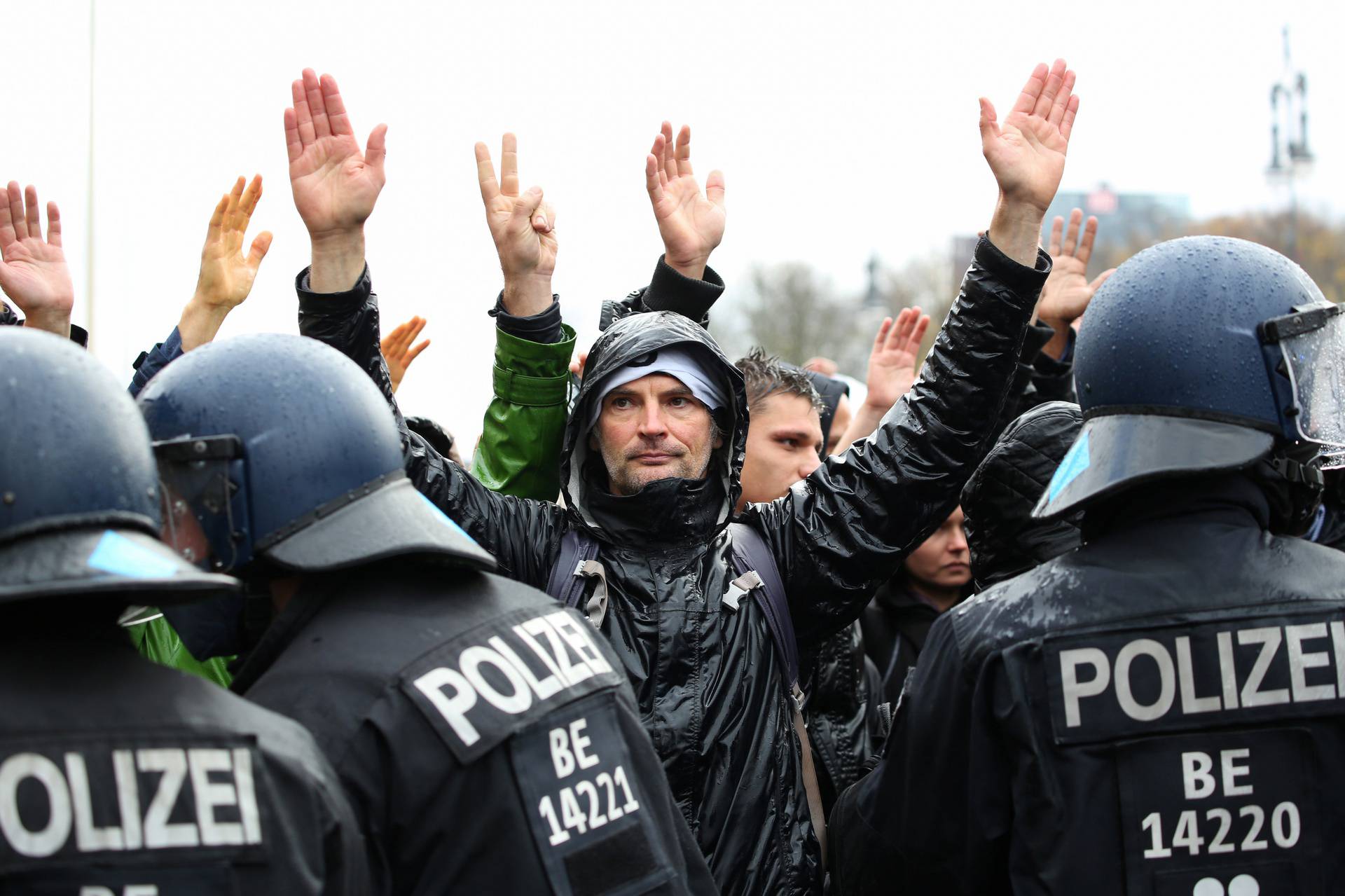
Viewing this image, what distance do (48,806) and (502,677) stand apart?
691 mm

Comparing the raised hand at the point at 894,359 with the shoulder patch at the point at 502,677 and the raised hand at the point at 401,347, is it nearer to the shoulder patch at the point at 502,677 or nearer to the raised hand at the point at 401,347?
the raised hand at the point at 401,347

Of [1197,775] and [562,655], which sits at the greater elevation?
[562,655]

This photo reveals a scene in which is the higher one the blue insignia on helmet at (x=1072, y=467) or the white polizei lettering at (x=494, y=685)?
the blue insignia on helmet at (x=1072, y=467)

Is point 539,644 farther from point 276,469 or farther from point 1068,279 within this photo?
point 1068,279

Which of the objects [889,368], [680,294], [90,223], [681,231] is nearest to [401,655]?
[680,294]

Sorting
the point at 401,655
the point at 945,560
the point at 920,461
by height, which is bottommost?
the point at 945,560

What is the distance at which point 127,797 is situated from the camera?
1695 mm

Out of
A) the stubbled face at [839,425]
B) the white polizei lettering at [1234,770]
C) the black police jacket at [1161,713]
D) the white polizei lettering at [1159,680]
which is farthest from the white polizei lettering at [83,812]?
the stubbled face at [839,425]

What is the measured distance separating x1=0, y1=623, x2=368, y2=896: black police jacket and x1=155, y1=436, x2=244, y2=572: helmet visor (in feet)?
1.38

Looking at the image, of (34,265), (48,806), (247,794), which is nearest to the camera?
(48,806)

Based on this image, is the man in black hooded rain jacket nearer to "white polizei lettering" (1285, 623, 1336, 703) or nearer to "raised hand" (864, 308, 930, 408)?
"white polizei lettering" (1285, 623, 1336, 703)

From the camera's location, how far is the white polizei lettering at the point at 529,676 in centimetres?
216

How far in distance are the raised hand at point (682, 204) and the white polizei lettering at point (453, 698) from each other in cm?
214

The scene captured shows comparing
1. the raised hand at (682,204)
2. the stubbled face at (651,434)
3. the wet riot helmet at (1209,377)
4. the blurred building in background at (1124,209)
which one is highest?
the blurred building in background at (1124,209)
